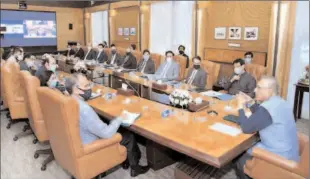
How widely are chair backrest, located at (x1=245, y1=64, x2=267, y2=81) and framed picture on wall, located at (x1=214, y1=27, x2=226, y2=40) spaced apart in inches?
88.9

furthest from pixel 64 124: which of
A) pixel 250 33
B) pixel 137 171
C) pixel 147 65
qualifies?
pixel 250 33

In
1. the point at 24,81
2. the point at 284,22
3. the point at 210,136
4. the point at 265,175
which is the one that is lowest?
the point at 265,175

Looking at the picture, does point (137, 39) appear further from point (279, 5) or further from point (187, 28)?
point (279, 5)

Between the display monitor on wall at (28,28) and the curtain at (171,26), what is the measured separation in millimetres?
5026

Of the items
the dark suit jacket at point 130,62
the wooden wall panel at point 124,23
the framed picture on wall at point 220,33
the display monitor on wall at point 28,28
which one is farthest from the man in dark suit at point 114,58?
the display monitor on wall at point 28,28

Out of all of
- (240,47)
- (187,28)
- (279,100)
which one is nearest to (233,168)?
(279,100)

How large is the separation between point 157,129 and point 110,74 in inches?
107

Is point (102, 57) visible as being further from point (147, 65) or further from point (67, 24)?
point (67, 24)

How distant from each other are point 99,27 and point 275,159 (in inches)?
395

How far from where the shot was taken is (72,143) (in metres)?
2.02

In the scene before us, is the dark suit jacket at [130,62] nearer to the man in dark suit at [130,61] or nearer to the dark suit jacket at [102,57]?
the man in dark suit at [130,61]

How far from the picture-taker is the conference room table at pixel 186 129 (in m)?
1.88

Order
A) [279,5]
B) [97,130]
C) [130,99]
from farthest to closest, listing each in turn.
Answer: [279,5] → [130,99] → [97,130]

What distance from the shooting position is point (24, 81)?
9.74 feet
